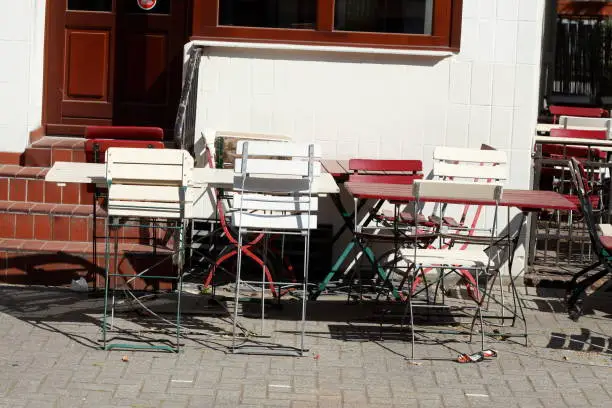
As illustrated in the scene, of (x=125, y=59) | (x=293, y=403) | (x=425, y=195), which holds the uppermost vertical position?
(x=125, y=59)

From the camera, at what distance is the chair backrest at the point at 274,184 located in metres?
7.39

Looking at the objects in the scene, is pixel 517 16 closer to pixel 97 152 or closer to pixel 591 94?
pixel 97 152

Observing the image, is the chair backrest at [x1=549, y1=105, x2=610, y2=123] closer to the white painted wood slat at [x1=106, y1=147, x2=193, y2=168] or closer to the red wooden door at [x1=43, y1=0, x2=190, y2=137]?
the red wooden door at [x1=43, y1=0, x2=190, y2=137]

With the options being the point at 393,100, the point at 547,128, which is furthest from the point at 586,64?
the point at 393,100

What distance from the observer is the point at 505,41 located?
9.69 meters

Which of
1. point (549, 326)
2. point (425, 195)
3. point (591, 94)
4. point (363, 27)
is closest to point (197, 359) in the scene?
point (425, 195)

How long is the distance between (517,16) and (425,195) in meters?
2.75

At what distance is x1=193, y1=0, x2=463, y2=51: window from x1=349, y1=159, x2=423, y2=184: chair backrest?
3.39ft

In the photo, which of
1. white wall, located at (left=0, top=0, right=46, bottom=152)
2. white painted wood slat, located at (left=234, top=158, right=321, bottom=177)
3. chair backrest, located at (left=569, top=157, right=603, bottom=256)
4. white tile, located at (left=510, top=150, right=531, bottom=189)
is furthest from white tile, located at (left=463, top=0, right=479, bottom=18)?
white wall, located at (left=0, top=0, right=46, bottom=152)

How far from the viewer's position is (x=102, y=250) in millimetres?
9000

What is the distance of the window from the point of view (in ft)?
31.9

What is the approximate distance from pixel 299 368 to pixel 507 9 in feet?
12.7

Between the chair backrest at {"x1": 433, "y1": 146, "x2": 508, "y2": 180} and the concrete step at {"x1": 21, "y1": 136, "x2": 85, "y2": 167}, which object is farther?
the concrete step at {"x1": 21, "y1": 136, "x2": 85, "y2": 167}

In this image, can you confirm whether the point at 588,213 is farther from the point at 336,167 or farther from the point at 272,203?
the point at 272,203
